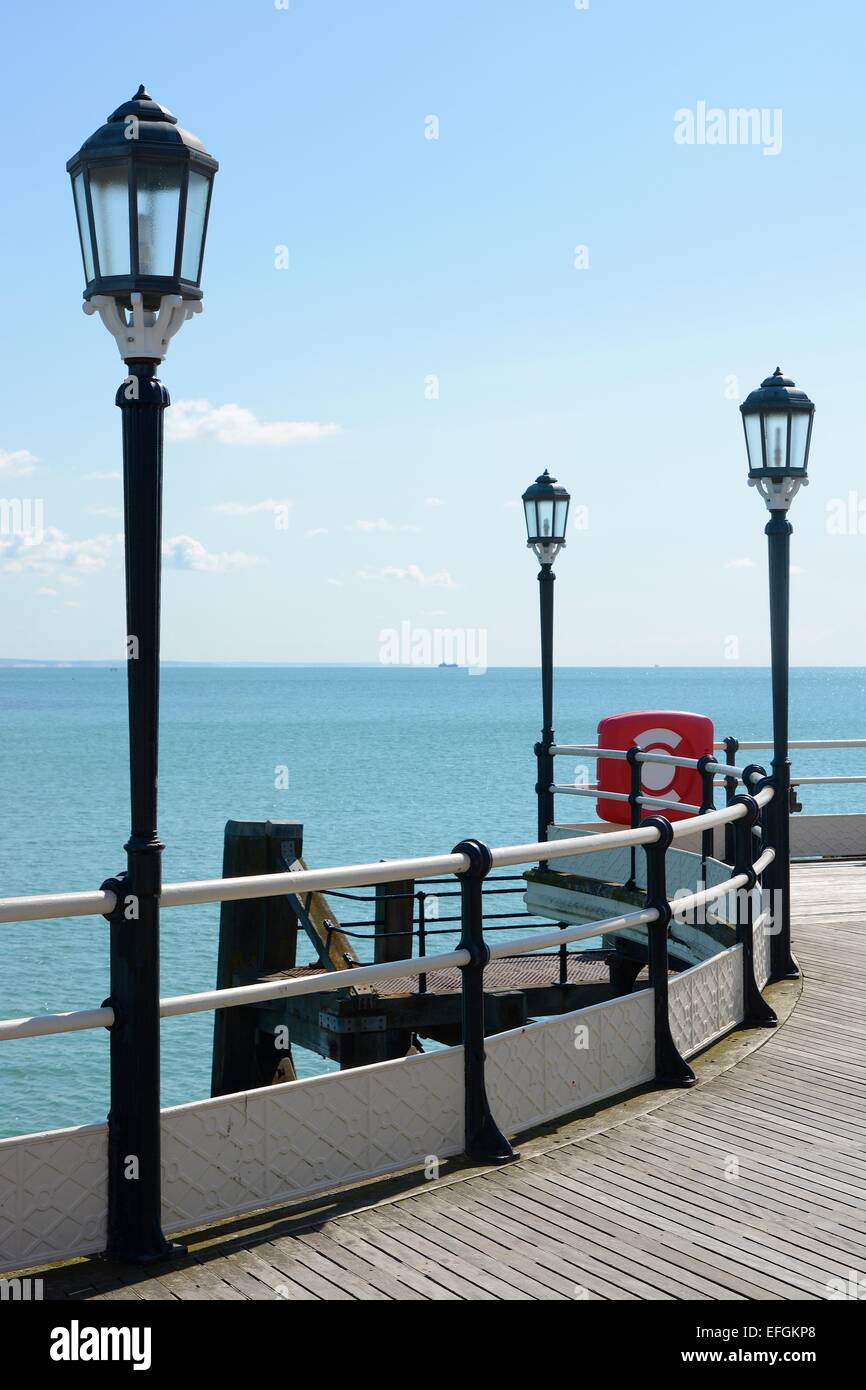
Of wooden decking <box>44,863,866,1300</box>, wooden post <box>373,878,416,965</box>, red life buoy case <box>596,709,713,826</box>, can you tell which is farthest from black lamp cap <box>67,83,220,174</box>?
red life buoy case <box>596,709,713,826</box>

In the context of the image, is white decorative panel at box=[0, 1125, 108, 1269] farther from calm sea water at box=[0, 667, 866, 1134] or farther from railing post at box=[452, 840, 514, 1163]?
calm sea water at box=[0, 667, 866, 1134]

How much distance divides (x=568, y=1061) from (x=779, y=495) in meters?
4.65

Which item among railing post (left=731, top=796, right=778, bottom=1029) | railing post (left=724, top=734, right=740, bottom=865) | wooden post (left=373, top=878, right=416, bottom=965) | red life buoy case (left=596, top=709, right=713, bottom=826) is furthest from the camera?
red life buoy case (left=596, top=709, right=713, bottom=826)

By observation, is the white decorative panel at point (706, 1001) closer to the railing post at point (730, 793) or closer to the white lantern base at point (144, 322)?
the railing post at point (730, 793)

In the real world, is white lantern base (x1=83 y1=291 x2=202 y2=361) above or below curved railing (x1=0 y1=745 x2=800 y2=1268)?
above

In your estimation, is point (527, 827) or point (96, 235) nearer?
point (96, 235)

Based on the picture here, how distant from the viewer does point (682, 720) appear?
1393 cm

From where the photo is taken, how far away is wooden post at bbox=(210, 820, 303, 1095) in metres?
13.2

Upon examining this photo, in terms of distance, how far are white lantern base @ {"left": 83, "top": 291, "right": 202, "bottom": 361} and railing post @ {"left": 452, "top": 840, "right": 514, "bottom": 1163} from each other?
2.34m

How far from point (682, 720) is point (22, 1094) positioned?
1355cm

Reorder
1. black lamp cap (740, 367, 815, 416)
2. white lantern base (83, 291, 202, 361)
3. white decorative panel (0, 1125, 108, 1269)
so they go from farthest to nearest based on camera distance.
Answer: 1. black lamp cap (740, 367, 815, 416)
2. white lantern base (83, 291, 202, 361)
3. white decorative panel (0, 1125, 108, 1269)
